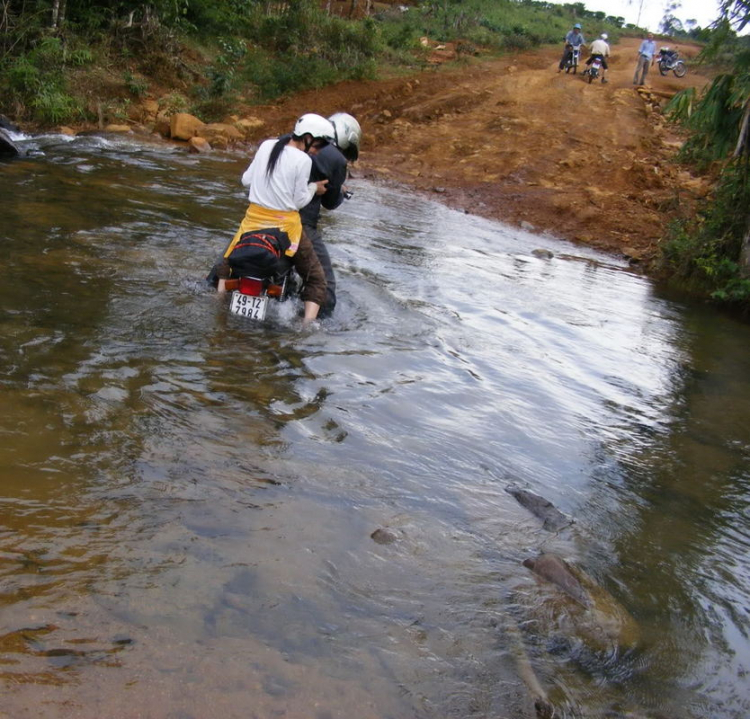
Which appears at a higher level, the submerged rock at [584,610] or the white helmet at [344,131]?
the white helmet at [344,131]

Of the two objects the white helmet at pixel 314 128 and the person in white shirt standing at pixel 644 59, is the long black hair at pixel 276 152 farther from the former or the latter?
the person in white shirt standing at pixel 644 59

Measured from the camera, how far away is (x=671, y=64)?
2620 cm

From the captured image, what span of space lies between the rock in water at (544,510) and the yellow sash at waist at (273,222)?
2869mm

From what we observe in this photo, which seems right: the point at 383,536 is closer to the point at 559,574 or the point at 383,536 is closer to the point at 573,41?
the point at 559,574

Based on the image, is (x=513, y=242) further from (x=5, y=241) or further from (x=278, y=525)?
(x=278, y=525)

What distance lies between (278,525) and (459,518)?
0.94 metres

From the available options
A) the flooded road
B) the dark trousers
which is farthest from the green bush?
the dark trousers

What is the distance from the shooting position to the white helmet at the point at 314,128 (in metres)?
5.79

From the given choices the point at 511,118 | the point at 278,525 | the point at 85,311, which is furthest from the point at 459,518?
the point at 511,118

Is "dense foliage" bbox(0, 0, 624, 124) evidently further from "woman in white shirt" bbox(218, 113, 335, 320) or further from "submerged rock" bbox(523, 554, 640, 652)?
"submerged rock" bbox(523, 554, 640, 652)

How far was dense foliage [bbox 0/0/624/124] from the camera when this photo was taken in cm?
1556

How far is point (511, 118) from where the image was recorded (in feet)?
63.0

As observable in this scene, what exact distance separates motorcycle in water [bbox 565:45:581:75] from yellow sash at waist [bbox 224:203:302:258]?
70.3 feet

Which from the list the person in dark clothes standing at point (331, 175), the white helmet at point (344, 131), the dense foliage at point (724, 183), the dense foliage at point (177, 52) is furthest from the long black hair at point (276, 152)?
the dense foliage at point (177, 52)
